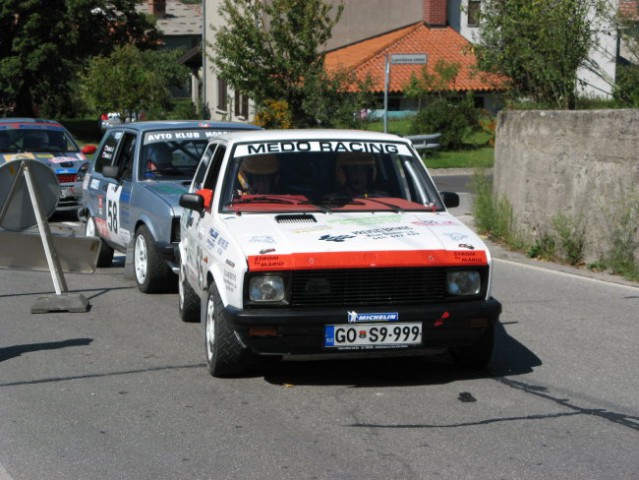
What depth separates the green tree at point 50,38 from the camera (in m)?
45.3

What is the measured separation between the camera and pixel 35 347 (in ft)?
27.7

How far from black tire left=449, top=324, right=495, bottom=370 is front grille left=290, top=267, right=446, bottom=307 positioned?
0.61m

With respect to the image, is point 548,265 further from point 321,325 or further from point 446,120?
point 446,120

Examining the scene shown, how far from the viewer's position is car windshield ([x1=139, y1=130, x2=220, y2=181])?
11.4 m

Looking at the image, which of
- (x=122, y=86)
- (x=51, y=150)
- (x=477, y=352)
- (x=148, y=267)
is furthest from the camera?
(x=122, y=86)

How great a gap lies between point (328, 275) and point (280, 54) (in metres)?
21.8

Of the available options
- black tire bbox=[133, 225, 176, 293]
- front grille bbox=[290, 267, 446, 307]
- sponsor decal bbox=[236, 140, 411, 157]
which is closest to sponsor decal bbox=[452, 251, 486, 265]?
front grille bbox=[290, 267, 446, 307]

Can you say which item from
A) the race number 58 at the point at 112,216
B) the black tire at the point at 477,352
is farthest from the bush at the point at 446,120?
the black tire at the point at 477,352

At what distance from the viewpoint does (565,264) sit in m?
13.0

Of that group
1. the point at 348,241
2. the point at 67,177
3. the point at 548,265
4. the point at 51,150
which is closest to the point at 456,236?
the point at 348,241

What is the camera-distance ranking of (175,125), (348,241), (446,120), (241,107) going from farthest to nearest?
(241,107), (446,120), (175,125), (348,241)

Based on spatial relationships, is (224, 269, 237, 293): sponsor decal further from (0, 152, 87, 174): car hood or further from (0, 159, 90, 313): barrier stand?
(0, 152, 87, 174): car hood

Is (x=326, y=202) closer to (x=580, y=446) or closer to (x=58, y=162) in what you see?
(x=580, y=446)

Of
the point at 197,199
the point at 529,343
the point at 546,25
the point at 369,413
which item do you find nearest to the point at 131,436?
the point at 369,413
